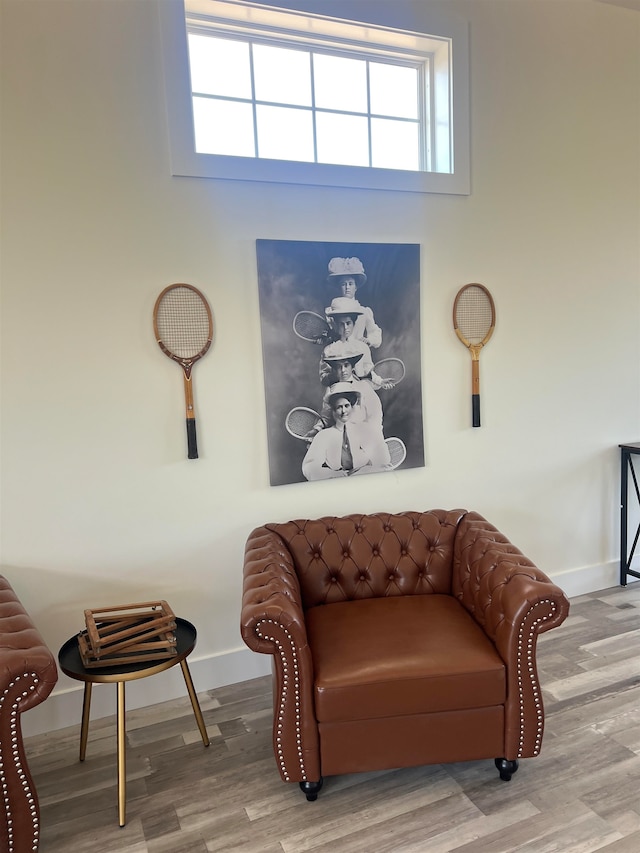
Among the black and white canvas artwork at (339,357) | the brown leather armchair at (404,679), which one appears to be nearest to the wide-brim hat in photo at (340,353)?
the black and white canvas artwork at (339,357)

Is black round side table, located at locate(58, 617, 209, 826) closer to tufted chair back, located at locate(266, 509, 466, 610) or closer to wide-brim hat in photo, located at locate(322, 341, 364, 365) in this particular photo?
tufted chair back, located at locate(266, 509, 466, 610)

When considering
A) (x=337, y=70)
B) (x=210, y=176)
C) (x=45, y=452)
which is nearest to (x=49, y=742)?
(x=45, y=452)

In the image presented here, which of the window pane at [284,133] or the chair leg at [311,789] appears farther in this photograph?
the window pane at [284,133]

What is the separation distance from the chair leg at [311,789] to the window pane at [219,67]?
2.72m

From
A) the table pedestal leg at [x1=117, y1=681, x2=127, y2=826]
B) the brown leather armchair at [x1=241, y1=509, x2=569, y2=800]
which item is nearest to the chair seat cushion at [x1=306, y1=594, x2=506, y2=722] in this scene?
the brown leather armchair at [x1=241, y1=509, x2=569, y2=800]

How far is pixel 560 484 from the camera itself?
10.9ft

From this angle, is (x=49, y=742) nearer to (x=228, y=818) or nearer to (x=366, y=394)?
(x=228, y=818)

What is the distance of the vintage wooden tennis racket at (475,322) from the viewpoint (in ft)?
9.61

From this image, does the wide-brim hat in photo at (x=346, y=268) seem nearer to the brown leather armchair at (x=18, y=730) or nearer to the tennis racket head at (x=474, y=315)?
the tennis racket head at (x=474, y=315)

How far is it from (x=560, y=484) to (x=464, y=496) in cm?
67

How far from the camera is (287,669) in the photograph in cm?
180

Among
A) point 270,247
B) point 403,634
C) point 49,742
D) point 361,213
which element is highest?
point 361,213

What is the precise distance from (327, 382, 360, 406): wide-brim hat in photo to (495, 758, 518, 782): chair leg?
1.54m

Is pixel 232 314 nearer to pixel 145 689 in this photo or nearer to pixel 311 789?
pixel 145 689
